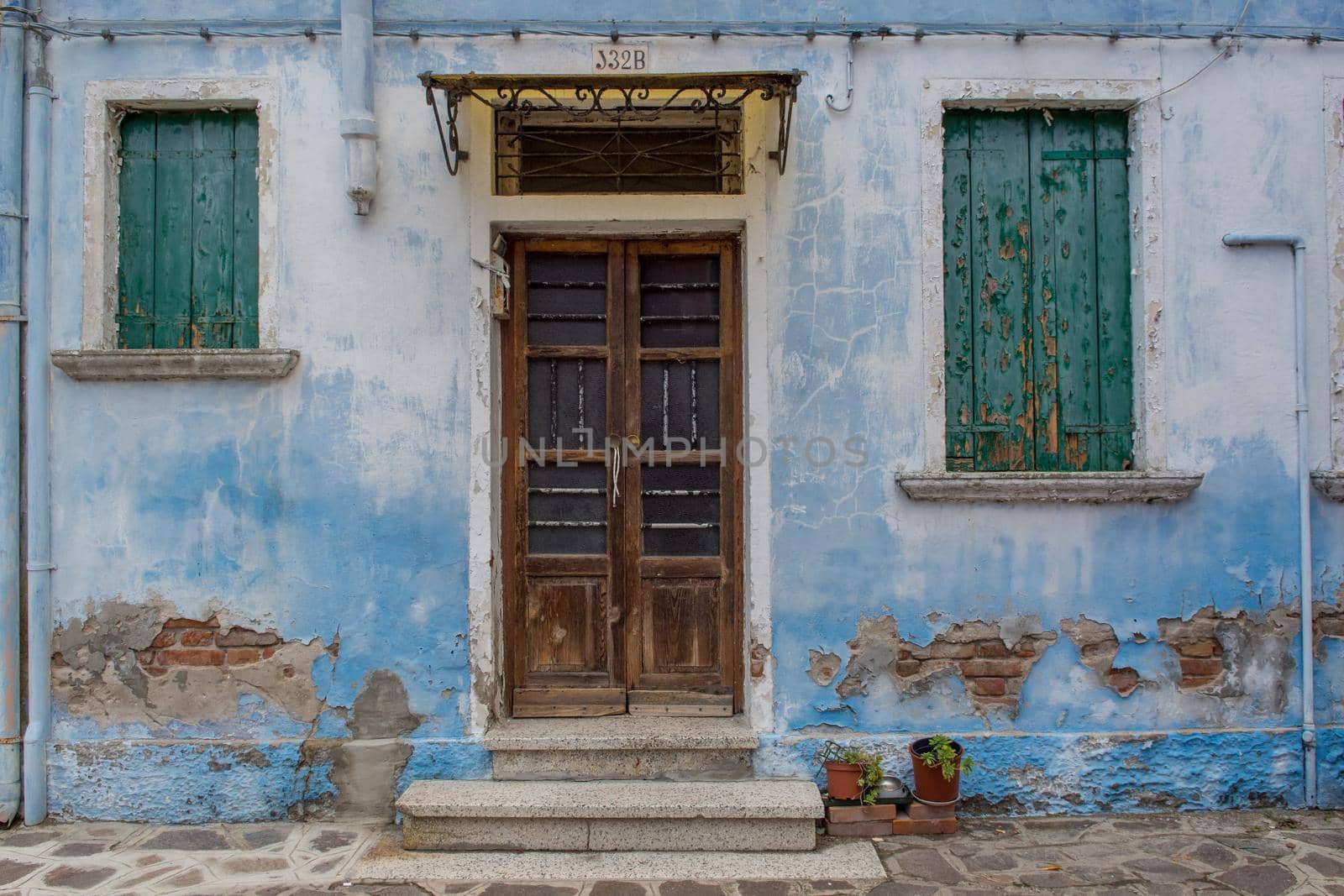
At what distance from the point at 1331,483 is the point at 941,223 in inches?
82.2

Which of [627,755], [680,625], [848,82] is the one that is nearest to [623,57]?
[848,82]

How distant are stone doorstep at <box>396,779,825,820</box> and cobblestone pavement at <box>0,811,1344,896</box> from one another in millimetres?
243

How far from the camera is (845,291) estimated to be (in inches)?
167

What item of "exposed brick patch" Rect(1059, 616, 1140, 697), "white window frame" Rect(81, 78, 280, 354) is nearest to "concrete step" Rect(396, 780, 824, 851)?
"exposed brick patch" Rect(1059, 616, 1140, 697)

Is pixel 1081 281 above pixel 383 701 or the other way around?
above

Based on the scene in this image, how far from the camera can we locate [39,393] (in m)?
4.20

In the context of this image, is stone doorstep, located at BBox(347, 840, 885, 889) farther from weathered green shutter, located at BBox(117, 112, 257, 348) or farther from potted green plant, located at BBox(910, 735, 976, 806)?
weathered green shutter, located at BBox(117, 112, 257, 348)

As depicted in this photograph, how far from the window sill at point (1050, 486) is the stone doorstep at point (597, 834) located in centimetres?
152

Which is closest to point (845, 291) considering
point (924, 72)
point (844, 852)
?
point (924, 72)

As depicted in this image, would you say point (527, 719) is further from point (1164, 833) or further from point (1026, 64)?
point (1026, 64)

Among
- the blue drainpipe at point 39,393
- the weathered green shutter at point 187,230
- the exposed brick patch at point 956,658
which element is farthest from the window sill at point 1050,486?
the blue drainpipe at point 39,393

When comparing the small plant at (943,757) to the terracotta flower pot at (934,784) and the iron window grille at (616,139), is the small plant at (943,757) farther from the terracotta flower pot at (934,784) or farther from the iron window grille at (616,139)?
the iron window grille at (616,139)

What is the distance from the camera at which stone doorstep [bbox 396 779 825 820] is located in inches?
150

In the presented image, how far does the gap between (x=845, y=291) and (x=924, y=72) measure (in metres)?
1.06
